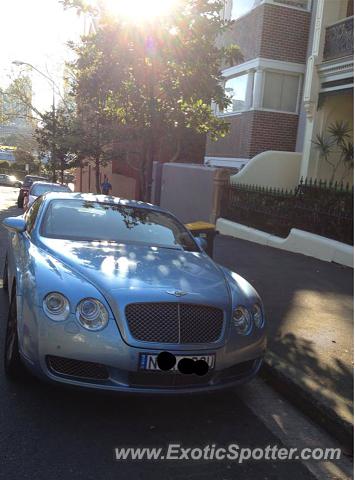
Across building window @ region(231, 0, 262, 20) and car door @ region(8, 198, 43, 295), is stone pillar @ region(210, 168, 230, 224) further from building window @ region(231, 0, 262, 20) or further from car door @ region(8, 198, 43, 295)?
car door @ region(8, 198, 43, 295)

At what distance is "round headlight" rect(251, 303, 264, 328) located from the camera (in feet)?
12.5

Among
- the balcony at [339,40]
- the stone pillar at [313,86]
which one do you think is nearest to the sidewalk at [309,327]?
the stone pillar at [313,86]

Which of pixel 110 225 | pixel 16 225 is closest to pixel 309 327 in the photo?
pixel 110 225

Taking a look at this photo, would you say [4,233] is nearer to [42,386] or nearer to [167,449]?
[42,386]

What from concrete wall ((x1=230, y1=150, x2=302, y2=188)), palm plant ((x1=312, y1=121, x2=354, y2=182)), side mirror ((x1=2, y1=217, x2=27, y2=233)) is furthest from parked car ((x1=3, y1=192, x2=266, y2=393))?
concrete wall ((x1=230, y1=150, x2=302, y2=188))

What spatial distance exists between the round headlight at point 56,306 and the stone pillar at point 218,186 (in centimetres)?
1210

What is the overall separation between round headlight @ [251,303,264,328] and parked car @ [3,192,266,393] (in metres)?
0.02

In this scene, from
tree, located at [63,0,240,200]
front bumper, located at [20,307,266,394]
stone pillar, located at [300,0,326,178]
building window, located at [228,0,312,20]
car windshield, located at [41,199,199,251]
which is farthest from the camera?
building window, located at [228,0,312,20]

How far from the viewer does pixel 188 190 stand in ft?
58.5

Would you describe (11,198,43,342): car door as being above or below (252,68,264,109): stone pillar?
below

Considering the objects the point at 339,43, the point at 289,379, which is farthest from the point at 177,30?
the point at 289,379

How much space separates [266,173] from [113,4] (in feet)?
23.3

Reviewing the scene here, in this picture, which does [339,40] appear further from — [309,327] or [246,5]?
[309,327]

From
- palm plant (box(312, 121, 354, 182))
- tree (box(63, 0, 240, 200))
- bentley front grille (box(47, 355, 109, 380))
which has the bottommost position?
bentley front grille (box(47, 355, 109, 380))
